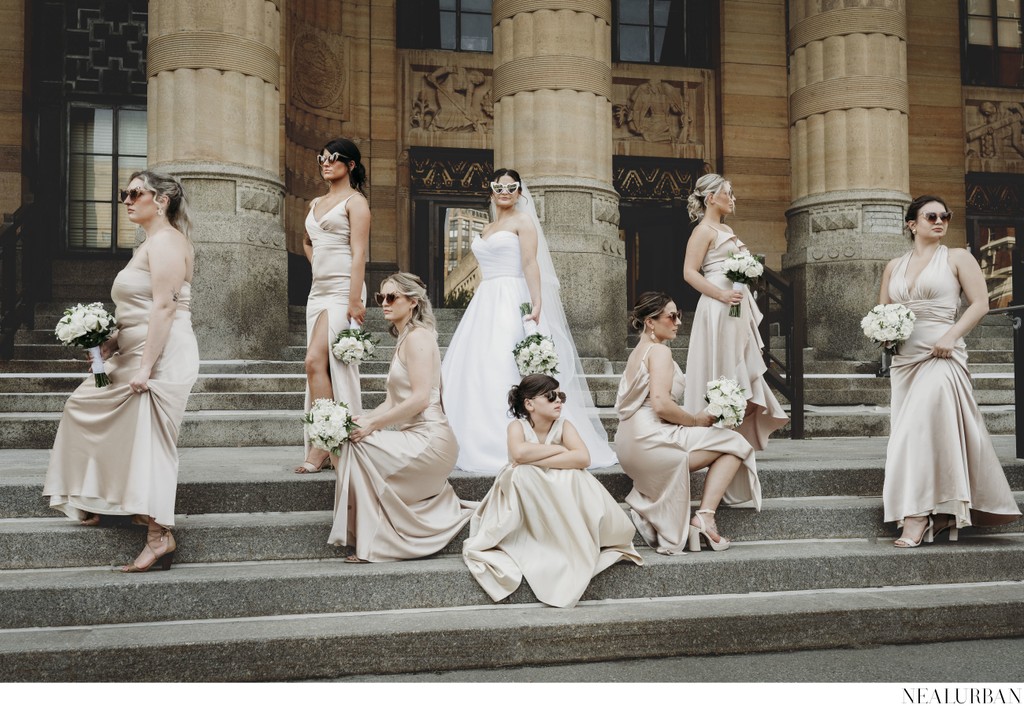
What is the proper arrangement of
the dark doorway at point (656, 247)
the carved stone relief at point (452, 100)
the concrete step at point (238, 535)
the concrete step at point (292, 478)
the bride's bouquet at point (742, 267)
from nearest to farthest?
the concrete step at point (238, 535) < the concrete step at point (292, 478) < the bride's bouquet at point (742, 267) < the carved stone relief at point (452, 100) < the dark doorway at point (656, 247)

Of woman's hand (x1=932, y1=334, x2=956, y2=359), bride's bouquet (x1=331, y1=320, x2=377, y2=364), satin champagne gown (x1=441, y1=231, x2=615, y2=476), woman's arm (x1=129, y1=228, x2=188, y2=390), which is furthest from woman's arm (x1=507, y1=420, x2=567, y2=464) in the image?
woman's hand (x1=932, y1=334, x2=956, y2=359)

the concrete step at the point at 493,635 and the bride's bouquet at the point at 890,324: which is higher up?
the bride's bouquet at the point at 890,324

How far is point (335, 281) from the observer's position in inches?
242

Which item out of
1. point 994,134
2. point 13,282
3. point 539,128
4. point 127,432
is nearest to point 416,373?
point 127,432

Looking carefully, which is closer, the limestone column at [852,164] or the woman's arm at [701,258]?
the woman's arm at [701,258]

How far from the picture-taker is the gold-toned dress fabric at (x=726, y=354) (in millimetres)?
6715

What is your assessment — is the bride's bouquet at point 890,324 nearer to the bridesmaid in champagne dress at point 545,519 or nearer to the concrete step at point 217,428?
the bridesmaid in champagne dress at point 545,519

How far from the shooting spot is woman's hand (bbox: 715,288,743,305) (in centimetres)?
668

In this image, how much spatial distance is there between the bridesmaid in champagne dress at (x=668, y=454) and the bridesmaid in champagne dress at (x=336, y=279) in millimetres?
1778

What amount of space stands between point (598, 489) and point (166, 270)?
100 inches

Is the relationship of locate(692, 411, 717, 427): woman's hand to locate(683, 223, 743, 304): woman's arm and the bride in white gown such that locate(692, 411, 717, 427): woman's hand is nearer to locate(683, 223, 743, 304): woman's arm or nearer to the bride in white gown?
the bride in white gown

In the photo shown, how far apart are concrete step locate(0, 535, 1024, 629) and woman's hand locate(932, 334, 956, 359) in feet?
3.71

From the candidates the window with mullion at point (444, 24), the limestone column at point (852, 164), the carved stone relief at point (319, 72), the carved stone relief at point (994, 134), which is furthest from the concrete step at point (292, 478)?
the carved stone relief at point (994, 134)

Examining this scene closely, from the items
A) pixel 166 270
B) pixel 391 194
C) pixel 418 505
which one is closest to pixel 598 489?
pixel 418 505
